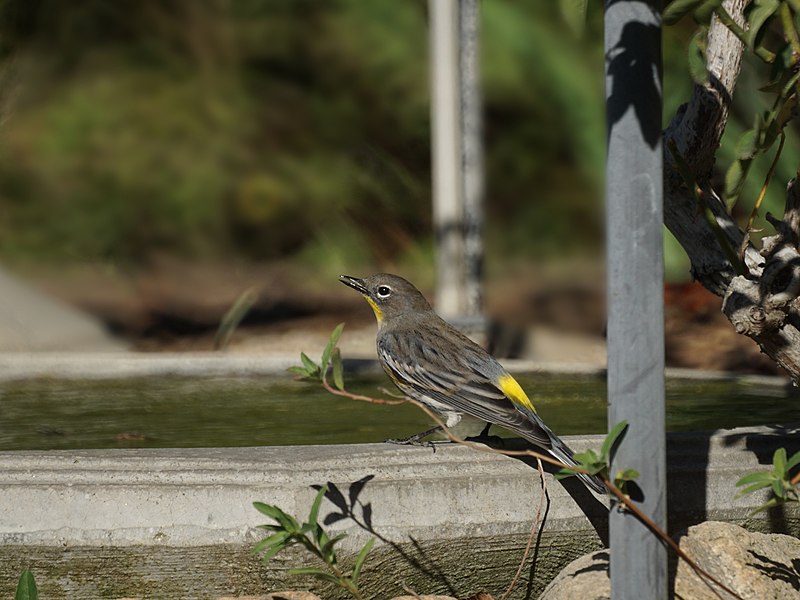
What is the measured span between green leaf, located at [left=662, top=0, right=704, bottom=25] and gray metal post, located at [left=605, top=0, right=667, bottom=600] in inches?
3.6

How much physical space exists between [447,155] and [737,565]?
6.65 meters

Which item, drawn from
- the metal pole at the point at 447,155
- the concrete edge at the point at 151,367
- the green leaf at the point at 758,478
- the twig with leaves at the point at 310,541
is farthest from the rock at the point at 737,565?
the metal pole at the point at 447,155

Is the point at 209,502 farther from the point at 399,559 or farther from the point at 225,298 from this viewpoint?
the point at 225,298

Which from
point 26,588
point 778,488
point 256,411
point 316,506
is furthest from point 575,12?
point 256,411

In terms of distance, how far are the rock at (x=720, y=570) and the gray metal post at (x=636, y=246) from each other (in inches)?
14.8

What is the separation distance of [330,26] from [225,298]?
4.22 m

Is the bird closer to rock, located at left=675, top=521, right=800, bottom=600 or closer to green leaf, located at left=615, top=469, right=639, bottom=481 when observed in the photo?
rock, located at left=675, top=521, right=800, bottom=600

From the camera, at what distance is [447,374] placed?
4.51m

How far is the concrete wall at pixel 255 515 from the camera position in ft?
11.5

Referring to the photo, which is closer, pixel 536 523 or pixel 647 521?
pixel 647 521

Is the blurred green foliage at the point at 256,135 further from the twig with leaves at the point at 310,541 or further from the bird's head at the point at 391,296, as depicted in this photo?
the twig with leaves at the point at 310,541

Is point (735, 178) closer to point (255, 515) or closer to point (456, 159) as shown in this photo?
point (255, 515)

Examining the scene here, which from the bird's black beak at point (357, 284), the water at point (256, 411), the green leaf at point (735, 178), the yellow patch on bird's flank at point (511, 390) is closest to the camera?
the green leaf at point (735, 178)

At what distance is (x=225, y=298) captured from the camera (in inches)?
581
